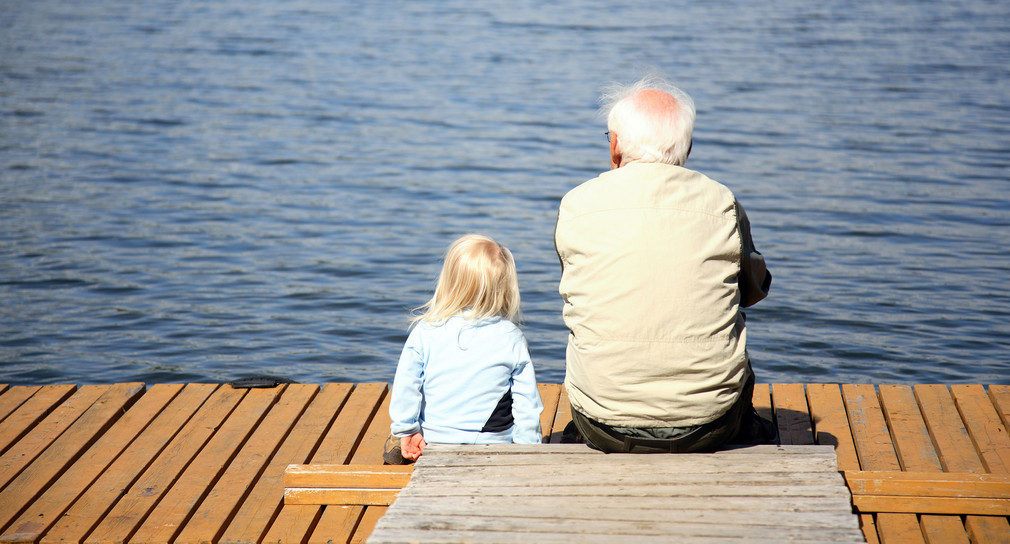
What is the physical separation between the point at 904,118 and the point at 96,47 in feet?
43.0

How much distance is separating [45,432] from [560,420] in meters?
2.17

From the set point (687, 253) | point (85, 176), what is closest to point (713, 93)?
point (85, 176)

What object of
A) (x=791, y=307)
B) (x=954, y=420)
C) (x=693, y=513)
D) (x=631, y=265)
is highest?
(x=631, y=265)

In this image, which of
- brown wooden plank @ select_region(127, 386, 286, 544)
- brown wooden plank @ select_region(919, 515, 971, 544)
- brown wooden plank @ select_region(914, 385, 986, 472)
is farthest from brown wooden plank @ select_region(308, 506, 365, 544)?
brown wooden plank @ select_region(914, 385, 986, 472)

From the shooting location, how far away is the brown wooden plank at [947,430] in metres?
3.86

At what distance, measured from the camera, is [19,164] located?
1084cm

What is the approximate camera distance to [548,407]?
14.9 ft

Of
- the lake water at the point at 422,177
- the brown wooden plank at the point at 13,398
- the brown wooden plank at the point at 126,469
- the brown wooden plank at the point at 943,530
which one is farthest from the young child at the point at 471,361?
the lake water at the point at 422,177

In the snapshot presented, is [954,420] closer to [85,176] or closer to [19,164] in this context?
[85,176]

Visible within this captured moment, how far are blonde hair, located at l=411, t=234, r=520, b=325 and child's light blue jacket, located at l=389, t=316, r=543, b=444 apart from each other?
0.12 ft

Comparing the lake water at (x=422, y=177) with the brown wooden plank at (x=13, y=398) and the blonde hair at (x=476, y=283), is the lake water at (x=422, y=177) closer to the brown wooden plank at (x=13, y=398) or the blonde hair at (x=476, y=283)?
the brown wooden plank at (x=13, y=398)

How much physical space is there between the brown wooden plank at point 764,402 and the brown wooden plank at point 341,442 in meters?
1.63

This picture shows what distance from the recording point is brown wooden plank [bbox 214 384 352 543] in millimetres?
3436

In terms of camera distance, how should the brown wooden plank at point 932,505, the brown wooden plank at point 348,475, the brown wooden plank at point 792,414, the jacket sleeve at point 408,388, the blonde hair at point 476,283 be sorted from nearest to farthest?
the blonde hair at point 476,283
the jacket sleeve at point 408,388
the brown wooden plank at point 932,505
the brown wooden plank at point 348,475
the brown wooden plank at point 792,414
